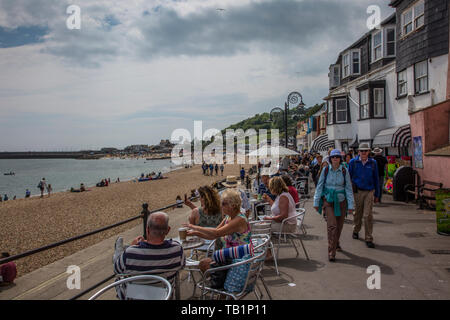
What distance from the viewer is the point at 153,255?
3.11m

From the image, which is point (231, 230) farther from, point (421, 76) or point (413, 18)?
point (413, 18)

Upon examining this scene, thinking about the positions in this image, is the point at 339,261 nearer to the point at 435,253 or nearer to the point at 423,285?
the point at 423,285

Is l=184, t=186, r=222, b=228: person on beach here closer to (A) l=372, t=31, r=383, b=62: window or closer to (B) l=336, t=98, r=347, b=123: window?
(A) l=372, t=31, r=383, b=62: window

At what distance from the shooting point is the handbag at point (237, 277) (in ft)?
10.7

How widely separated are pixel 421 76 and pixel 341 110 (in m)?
8.42

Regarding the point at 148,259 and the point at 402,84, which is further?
the point at 402,84

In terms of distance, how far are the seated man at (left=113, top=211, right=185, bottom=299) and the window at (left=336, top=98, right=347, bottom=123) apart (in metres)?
21.1

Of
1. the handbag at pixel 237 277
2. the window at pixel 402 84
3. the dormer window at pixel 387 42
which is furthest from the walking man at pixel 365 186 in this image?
the dormer window at pixel 387 42

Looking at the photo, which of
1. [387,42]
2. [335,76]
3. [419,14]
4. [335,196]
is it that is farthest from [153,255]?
[335,76]

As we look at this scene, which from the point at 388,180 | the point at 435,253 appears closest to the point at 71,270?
the point at 435,253

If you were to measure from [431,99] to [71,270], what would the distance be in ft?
46.6

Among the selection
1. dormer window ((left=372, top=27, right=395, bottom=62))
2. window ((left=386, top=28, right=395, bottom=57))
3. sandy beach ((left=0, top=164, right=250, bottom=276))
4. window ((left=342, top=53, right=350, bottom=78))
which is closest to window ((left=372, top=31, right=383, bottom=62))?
dormer window ((left=372, top=27, right=395, bottom=62))

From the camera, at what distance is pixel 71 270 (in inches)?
316

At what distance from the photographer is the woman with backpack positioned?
5.54m
